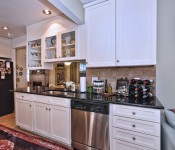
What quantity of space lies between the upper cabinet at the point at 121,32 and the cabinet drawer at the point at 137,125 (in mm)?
831

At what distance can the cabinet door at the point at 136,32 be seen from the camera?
1849mm

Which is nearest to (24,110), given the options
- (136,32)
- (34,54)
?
(34,54)

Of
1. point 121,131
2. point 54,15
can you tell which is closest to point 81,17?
point 54,15

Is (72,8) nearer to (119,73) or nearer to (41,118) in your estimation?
(119,73)

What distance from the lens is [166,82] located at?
79.7 inches

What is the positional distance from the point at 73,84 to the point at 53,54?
90 cm

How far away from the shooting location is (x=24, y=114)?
116 inches

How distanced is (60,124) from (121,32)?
1.88 metres

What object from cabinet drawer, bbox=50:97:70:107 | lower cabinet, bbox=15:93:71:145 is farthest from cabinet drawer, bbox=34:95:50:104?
cabinet drawer, bbox=50:97:70:107

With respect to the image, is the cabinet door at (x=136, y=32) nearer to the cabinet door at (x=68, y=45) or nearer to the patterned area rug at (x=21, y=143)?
the cabinet door at (x=68, y=45)

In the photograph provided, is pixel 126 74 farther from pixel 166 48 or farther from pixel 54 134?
pixel 54 134

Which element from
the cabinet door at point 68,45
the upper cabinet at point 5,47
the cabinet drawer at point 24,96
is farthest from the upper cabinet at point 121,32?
the upper cabinet at point 5,47

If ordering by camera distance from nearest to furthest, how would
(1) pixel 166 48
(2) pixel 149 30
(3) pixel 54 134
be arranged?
(2) pixel 149 30, (1) pixel 166 48, (3) pixel 54 134

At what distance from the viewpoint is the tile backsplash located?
2.15 meters
